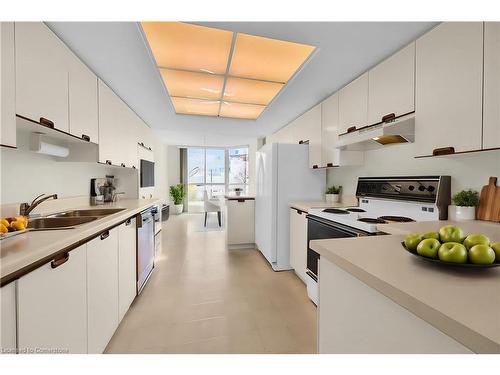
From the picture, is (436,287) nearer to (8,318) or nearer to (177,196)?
(8,318)

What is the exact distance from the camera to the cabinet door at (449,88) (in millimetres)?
1172

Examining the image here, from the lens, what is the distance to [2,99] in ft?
3.46

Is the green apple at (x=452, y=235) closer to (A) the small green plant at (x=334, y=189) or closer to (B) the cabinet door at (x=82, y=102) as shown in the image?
(A) the small green plant at (x=334, y=189)

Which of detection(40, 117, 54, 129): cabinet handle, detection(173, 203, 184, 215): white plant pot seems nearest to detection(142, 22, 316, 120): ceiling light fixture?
detection(40, 117, 54, 129): cabinet handle

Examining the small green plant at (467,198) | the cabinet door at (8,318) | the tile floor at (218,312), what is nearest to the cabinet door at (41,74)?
the cabinet door at (8,318)

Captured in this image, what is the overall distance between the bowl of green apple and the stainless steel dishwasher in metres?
2.17

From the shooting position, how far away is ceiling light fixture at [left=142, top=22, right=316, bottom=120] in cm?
153

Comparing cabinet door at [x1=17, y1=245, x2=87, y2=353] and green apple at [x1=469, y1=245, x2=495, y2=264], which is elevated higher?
green apple at [x1=469, y1=245, x2=495, y2=264]

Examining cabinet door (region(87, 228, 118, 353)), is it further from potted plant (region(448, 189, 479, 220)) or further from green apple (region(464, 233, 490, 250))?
potted plant (region(448, 189, 479, 220))

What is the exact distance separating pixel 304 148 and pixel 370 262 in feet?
7.64

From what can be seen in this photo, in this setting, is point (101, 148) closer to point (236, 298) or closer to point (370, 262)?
point (236, 298)

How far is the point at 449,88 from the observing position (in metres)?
1.29

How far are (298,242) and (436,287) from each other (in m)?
2.02
